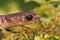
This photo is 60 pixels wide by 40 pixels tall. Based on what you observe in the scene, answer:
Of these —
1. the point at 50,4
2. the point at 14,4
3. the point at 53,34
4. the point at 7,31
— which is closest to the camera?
the point at 53,34

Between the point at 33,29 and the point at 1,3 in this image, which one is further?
the point at 1,3

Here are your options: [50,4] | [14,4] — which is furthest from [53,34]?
[14,4]

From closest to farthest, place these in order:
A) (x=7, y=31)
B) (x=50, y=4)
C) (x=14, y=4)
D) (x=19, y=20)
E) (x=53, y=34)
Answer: (x=53, y=34) < (x=7, y=31) < (x=19, y=20) < (x=50, y=4) < (x=14, y=4)

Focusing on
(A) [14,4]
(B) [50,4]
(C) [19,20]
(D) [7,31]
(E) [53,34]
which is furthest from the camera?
(A) [14,4]

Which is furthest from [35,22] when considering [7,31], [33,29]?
[7,31]

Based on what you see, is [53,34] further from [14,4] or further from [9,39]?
[14,4]

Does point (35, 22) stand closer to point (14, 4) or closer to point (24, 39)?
point (24, 39)

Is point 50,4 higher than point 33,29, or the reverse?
point 50,4
